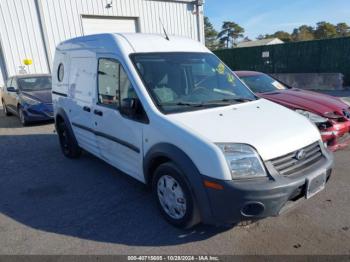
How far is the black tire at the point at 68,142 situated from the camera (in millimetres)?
5078

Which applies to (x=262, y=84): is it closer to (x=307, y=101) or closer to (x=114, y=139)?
(x=307, y=101)

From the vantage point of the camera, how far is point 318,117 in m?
4.36

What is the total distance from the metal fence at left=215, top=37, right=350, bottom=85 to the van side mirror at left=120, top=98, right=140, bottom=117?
12352mm

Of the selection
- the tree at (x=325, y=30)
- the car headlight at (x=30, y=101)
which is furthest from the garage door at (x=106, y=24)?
the tree at (x=325, y=30)

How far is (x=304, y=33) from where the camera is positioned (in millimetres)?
62281

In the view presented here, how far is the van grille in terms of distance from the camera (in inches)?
99.9

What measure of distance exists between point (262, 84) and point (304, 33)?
65.6 meters

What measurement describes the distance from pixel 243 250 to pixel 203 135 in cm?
113

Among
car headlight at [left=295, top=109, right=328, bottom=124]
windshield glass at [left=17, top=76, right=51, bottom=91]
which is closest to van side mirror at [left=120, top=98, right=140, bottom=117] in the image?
car headlight at [left=295, top=109, right=328, bottom=124]

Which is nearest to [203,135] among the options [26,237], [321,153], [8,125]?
[321,153]

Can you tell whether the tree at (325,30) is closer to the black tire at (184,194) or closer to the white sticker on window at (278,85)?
the white sticker on window at (278,85)

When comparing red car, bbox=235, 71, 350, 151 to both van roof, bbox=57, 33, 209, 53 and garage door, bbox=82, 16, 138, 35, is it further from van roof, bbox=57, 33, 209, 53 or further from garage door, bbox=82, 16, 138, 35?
garage door, bbox=82, 16, 138, 35

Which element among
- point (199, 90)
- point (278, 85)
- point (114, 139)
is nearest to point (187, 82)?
point (199, 90)

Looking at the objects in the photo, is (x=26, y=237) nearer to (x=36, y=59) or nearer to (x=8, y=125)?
(x=8, y=125)
